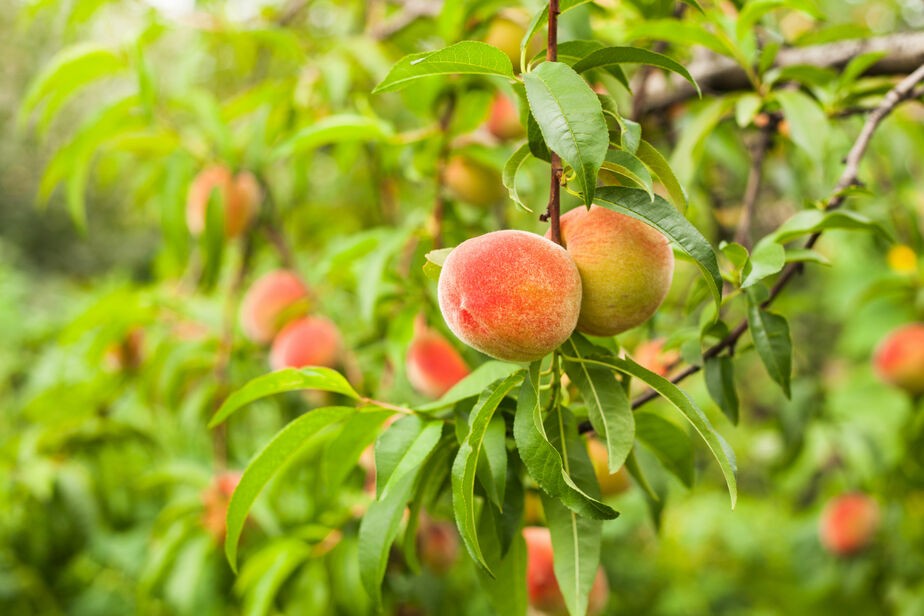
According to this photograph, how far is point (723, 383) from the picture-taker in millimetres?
599

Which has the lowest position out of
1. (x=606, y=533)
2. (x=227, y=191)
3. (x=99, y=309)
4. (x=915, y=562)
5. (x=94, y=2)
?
(x=915, y=562)

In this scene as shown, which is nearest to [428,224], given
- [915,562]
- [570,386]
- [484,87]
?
[484,87]

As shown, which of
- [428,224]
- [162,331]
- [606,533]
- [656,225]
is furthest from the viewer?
[162,331]

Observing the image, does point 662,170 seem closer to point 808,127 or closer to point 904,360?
point 808,127

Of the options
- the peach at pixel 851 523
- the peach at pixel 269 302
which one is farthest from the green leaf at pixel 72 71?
the peach at pixel 851 523

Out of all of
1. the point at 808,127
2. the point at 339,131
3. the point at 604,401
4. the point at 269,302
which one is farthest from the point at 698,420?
the point at 269,302

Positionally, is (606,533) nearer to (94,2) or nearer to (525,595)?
(525,595)

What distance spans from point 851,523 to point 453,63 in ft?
4.14

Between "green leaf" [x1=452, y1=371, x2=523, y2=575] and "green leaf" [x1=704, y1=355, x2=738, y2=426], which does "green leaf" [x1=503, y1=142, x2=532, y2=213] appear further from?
"green leaf" [x1=704, y1=355, x2=738, y2=426]

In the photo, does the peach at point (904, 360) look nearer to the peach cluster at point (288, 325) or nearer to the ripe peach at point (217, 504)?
the peach cluster at point (288, 325)

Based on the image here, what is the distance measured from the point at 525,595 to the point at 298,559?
0.38 m

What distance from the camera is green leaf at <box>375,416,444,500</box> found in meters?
0.49

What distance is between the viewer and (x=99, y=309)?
1143mm

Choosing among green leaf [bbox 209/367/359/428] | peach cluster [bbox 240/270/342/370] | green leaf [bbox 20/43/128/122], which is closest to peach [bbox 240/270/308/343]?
peach cluster [bbox 240/270/342/370]
